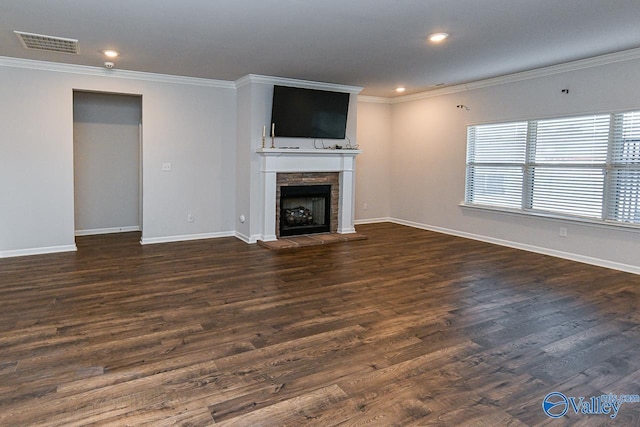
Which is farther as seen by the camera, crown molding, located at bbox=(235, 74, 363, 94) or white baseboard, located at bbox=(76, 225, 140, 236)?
white baseboard, located at bbox=(76, 225, 140, 236)

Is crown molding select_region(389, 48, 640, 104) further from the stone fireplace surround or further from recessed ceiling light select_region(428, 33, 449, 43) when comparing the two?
the stone fireplace surround

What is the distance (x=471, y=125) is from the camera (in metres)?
6.86

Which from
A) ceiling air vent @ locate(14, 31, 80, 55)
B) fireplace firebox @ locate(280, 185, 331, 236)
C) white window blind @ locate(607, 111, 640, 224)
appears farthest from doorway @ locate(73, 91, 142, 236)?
white window blind @ locate(607, 111, 640, 224)

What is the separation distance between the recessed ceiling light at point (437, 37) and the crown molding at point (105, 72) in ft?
11.3

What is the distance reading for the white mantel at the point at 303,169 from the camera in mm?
6398

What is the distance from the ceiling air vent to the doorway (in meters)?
1.89

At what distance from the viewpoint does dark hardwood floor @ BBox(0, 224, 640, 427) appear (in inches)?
86.3

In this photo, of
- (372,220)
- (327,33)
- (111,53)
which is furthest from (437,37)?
(372,220)

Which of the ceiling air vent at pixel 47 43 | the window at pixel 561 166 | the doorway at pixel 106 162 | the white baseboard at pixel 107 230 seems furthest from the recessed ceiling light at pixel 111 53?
the window at pixel 561 166

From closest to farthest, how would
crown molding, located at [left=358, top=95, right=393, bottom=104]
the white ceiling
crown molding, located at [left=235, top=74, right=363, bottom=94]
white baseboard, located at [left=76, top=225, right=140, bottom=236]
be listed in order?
the white ceiling < crown molding, located at [left=235, top=74, right=363, bottom=94] < white baseboard, located at [left=76, top=225, right=140, bottom=236] < crown molding, located at [left=358, top=95, right=393, bottom=104]

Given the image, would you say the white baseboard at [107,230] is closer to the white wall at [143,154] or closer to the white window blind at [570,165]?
the white wall at [143,154]

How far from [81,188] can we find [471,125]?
6.31 metres

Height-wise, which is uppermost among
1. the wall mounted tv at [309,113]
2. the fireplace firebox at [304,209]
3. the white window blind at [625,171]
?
the wall mounted tv at [309,113]

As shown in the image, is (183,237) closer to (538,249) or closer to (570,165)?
(538,249)
